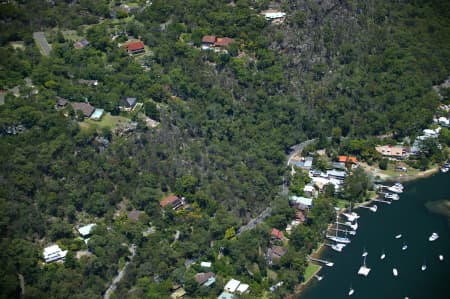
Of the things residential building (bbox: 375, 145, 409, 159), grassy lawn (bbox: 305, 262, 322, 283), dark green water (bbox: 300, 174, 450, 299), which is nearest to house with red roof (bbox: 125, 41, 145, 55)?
residential building (bbox: 375, 145, 409, 159)

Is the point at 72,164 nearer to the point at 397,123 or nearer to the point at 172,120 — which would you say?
the point at 172,120

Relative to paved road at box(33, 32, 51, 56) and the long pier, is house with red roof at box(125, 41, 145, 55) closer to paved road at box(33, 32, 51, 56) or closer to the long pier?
paved road at box(33, 32, 51, 56)

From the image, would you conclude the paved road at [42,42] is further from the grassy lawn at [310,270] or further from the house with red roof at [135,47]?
Result: the grassy lawn at [310,270]

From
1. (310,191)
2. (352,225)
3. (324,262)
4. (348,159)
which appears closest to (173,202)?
(310,191)

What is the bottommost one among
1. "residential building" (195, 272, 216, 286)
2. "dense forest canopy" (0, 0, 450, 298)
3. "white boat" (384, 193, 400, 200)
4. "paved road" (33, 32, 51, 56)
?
"white boat" (384, 193, 400, 200)

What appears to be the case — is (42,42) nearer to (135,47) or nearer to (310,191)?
(135,47)

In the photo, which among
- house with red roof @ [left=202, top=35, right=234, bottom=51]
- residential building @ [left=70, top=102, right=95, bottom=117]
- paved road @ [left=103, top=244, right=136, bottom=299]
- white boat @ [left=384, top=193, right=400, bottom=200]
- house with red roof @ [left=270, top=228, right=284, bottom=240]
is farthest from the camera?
house with red roof @ [left=202, top=35, right=234, bottom=51]
